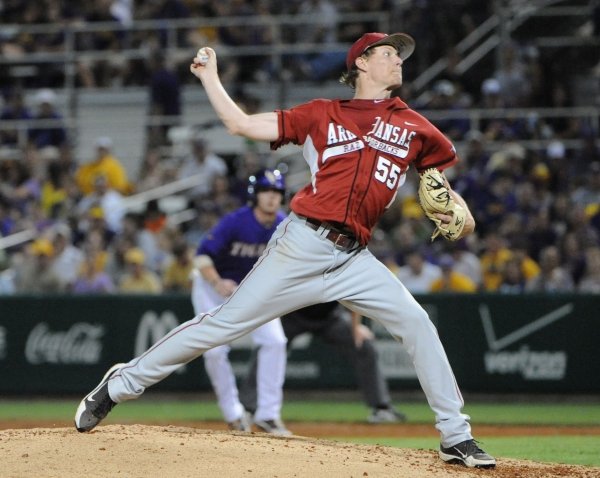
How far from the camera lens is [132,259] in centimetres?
1473

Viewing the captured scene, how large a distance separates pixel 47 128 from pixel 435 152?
1266 cm

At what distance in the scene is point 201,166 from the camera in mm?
17078

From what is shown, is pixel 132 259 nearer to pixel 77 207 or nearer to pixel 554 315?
pixel 77 207

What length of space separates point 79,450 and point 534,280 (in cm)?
883

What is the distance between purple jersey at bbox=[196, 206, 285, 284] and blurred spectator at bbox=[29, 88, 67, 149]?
30.5 feet

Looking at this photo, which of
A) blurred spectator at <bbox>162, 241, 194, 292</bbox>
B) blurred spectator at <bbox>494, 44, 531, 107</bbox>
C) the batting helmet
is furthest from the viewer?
blurred spectator at <bbox>494, 44, 531, 107</bbox>

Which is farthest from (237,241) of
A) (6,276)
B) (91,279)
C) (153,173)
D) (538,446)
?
(153,173)

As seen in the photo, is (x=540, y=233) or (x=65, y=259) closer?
(x=540, y=233)

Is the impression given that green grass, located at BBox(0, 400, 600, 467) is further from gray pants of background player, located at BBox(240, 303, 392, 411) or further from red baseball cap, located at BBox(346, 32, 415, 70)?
red baseball cap, located at BBox(346, 32, 415, 70)

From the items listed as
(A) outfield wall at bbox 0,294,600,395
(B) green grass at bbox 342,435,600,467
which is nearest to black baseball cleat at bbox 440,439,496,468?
(B) green grass at bbox 342,435,600,467

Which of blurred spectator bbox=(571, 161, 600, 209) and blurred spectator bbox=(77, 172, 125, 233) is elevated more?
blurred spectator bbox=(571, 161, 600, 209)

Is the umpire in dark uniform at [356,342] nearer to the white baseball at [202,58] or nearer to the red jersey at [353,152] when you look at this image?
the red jersey at [353,152]

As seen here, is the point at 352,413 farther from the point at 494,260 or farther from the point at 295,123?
the point at 295,123

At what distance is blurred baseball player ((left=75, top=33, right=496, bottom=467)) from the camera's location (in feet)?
21.0
